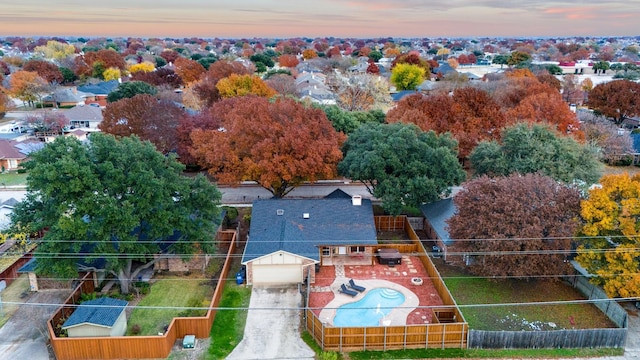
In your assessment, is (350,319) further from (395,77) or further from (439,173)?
(395,77)

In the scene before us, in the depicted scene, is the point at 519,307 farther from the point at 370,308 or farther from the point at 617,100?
the point at 617,100

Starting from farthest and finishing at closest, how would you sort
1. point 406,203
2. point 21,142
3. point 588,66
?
point 588,66 → point 21,142 → point 406,203

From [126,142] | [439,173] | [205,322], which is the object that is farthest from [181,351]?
[439,173]

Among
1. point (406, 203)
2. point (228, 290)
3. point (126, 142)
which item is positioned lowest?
point (228, 290)

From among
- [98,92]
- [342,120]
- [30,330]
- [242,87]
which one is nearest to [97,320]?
[30,330]

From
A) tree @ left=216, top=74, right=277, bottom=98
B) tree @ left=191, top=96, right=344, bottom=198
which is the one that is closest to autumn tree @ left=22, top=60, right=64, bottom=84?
tree @ left=216, top=74, right=277, bottom=98
